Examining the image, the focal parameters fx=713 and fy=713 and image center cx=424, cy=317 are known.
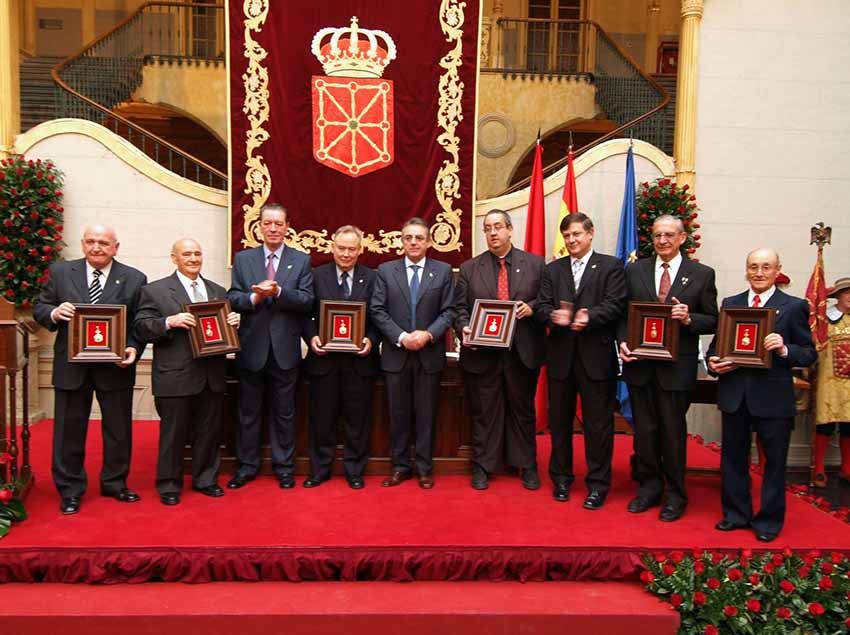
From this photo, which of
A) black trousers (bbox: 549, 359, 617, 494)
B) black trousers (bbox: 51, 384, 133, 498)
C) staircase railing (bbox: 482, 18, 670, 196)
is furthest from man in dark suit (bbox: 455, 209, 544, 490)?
staircase railing (bbox: 482, 18, 670, 196)

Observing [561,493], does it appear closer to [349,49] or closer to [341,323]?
[341,323]

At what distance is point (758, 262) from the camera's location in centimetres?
348

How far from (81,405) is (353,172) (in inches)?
129

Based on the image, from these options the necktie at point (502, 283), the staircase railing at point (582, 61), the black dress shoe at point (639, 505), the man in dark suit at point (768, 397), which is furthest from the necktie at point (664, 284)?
the staircase railing at point (582, 61)

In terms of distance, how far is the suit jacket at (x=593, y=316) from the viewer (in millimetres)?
3877

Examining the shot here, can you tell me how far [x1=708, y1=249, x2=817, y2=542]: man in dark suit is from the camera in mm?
3465

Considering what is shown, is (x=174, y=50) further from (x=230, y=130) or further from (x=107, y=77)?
(x=230, y=130)

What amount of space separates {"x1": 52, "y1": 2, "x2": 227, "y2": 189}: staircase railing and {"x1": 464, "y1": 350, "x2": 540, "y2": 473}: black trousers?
425 centimetres

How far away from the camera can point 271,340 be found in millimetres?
4117

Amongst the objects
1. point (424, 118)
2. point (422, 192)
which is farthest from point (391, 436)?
point (424, 118)

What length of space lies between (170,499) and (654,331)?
2.72 m

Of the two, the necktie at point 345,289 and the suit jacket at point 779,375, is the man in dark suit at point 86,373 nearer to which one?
the necktie at point 345,289

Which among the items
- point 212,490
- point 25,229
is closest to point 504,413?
point 212,490

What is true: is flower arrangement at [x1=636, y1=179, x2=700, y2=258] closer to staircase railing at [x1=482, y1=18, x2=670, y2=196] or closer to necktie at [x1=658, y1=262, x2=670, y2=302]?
staircase railing at [x1=482, y1=18, x2=670, y2=196]
